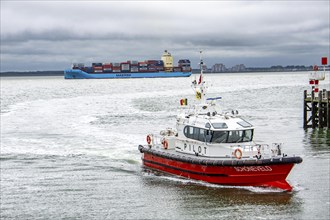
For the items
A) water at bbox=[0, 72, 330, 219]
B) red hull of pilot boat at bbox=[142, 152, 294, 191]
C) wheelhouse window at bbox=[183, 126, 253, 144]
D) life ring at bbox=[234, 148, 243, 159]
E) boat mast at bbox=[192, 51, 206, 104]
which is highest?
boat mast at bbox=[192, 51, 206, 104]

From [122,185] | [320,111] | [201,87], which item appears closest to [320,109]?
[320,111]

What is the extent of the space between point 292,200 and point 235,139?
3.83 m

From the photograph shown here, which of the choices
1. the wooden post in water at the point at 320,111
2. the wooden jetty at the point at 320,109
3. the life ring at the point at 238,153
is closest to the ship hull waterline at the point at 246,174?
the life ring at the point at 238,153

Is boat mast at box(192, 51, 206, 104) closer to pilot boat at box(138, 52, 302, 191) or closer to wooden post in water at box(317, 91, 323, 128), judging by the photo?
pilot boat at box(138, 52, 302, 191)

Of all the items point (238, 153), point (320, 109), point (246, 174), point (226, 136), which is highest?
point (226, 136)

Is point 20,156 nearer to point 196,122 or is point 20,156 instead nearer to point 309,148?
point 196,122

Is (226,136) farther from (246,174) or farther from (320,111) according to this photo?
(320,111)

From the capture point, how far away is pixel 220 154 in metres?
22.8

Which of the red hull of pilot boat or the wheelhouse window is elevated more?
the wheelhouse window

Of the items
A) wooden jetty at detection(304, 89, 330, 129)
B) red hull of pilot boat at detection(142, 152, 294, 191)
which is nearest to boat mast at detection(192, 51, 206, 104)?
red hull of pilot boat at detection(142, 152, 294, 191)

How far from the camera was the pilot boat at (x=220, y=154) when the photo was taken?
21.6 metres

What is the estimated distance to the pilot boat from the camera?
21.6 metres

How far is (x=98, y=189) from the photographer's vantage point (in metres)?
22.5

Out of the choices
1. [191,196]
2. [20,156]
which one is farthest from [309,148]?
[20,156]
